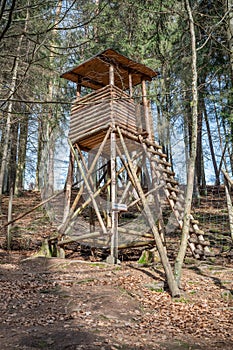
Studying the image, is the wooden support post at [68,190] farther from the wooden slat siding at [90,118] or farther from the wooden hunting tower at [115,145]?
the wooden slat siding at [90,118]

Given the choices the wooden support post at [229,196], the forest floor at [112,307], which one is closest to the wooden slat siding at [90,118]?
the wooden support post at [229,196]

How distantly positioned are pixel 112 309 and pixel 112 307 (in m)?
0.09

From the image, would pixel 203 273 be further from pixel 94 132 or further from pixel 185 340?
pixel 94 132

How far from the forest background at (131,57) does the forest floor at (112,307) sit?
10.8 feet

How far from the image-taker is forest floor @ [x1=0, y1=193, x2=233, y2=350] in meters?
4.02

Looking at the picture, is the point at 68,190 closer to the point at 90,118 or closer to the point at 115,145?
the point at 115,145

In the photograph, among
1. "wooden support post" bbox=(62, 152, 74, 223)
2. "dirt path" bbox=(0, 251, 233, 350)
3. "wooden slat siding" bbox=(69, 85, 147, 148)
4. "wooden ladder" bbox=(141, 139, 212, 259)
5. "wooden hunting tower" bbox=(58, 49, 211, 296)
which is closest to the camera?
"dirt path" bbox=(0, 251, 233, 350)

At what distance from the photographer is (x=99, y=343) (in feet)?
12.5

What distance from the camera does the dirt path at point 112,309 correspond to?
4.02 metres

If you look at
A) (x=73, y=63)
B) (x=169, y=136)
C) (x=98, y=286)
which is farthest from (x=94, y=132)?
(x=169, y=136)

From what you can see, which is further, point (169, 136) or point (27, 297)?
point (169, 136)

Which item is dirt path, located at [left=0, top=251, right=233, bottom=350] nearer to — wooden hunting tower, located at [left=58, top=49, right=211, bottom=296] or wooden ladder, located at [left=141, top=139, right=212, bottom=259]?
wooden ladder, located at [left=141, top=139, right=212, bottom=259]

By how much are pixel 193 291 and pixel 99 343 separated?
2.99 meters

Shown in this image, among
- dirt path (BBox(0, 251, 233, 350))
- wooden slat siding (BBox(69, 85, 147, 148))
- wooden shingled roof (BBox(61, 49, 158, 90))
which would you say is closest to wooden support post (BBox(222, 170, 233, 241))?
dirt path (BBox(0, 251, 233, 350))
